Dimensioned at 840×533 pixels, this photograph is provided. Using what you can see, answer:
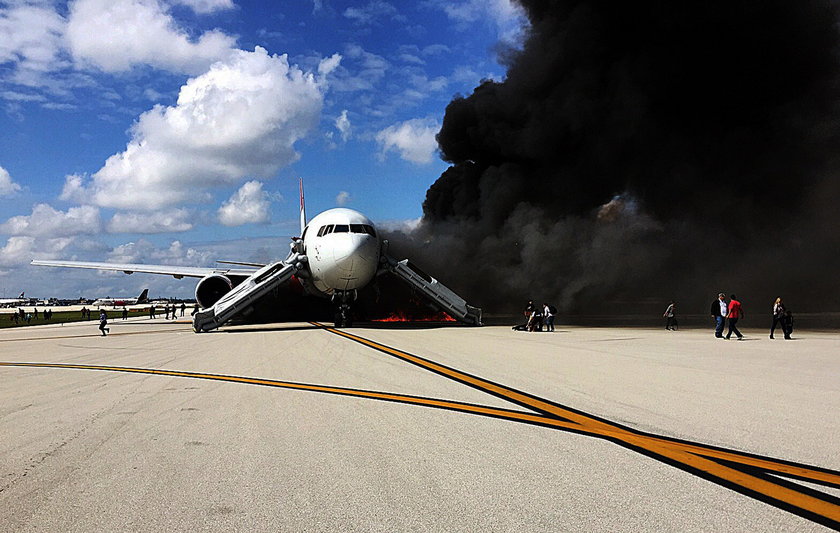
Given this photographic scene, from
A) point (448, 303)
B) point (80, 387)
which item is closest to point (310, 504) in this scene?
point (80, 387)

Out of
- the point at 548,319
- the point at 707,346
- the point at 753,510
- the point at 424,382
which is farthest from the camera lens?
the point at 548,319

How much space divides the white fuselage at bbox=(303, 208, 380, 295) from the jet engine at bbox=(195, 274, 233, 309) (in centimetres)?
631

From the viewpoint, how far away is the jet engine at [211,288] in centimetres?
2767

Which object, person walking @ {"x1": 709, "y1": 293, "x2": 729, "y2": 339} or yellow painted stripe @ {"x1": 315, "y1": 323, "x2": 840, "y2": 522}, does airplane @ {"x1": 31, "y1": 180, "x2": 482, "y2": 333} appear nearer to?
person walking @ {"x1": 709, "y1": 293, "x2": 729, "y2": 339}

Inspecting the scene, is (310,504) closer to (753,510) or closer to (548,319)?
(753,510)

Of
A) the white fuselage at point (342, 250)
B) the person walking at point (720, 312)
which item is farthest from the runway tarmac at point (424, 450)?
the white fuselage at point (342, 250)

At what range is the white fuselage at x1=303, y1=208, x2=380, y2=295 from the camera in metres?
22.2

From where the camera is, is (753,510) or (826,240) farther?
(826,240)

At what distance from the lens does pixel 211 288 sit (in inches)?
1105

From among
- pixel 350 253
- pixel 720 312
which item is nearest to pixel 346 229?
pixel 350 253

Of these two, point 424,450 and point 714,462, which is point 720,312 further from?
point 424,450

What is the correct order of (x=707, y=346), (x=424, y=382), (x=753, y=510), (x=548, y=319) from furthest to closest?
(x=548, y=319), (x=707, y=346), (x=424, y=382), (x=753, y=510)

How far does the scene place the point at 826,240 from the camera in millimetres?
28406

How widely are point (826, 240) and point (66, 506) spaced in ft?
112
